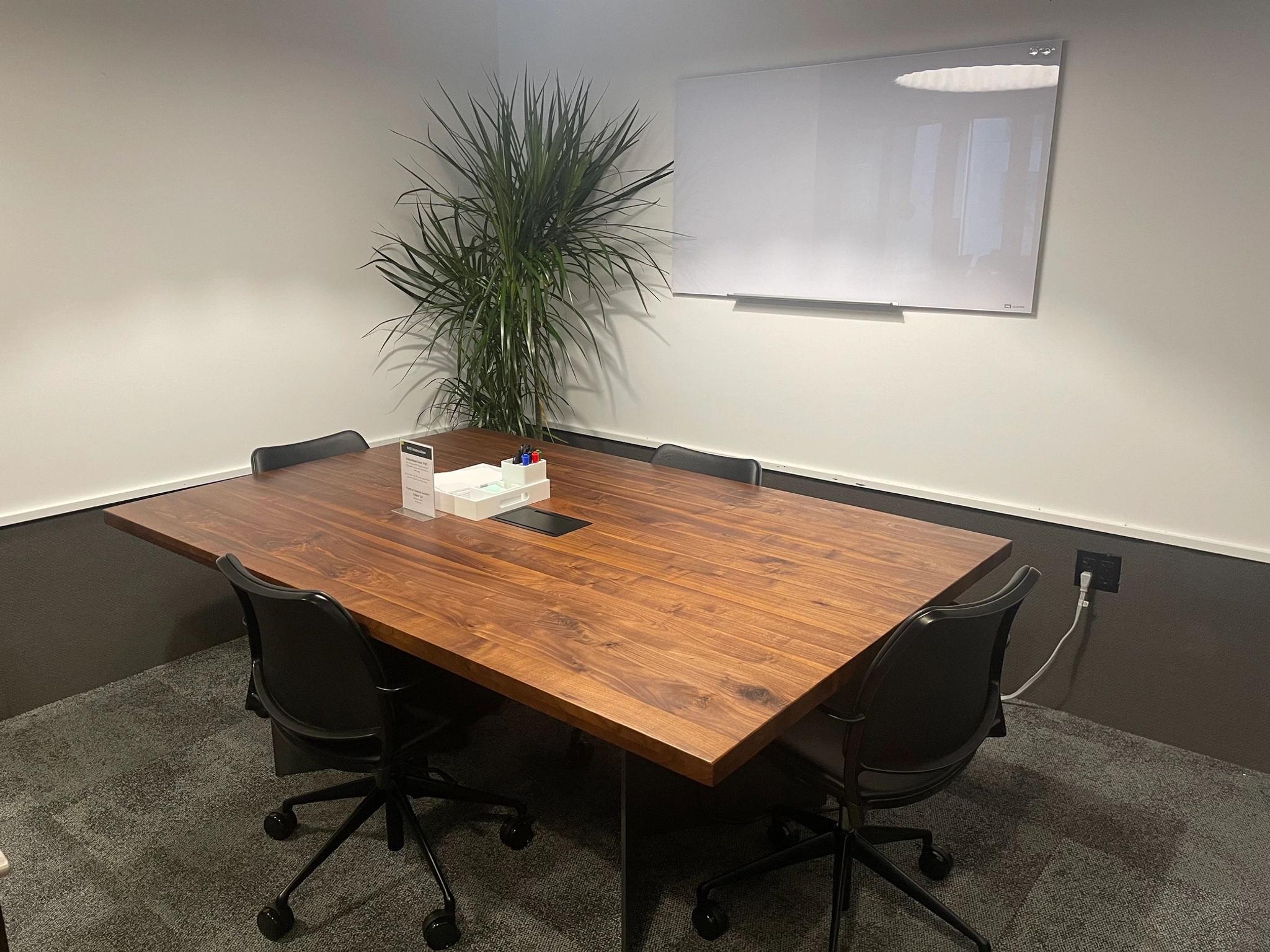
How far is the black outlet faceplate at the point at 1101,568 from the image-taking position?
3059mm

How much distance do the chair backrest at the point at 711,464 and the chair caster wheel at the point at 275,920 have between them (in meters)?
1.77

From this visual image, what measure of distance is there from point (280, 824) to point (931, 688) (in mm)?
1737

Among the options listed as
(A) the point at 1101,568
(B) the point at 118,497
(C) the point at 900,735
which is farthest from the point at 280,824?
(A) the point at 1101,568

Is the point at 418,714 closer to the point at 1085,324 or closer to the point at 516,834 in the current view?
the point at 516,834

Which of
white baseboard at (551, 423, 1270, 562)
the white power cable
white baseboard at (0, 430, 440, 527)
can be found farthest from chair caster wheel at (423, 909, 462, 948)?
white baseboard at (551, 423, 1270, 562)

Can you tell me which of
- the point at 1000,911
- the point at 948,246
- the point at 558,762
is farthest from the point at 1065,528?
the point at 558,762

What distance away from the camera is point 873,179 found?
3.34 meters

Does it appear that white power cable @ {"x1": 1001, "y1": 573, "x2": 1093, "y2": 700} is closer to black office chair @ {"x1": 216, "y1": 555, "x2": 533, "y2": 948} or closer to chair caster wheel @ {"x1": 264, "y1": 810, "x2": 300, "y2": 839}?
black office chair @ {"x1": 216, "y1": 555, "x2": 533, "y2": 948}

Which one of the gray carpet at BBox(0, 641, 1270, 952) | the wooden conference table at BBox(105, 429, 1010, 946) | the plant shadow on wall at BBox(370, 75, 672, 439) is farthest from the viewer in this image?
the plant shadow on wall at BBox(370, 75, 672, 439)

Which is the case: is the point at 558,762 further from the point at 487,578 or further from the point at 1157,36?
the point at 1157,36

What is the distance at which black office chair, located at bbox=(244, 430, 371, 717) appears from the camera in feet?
10.3

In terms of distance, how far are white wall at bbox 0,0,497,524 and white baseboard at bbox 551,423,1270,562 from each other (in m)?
1.75

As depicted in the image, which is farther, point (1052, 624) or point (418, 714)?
point (1052, 624)

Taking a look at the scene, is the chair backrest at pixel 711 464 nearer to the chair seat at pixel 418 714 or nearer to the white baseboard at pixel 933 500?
the white baseboard at pixel 933 500
